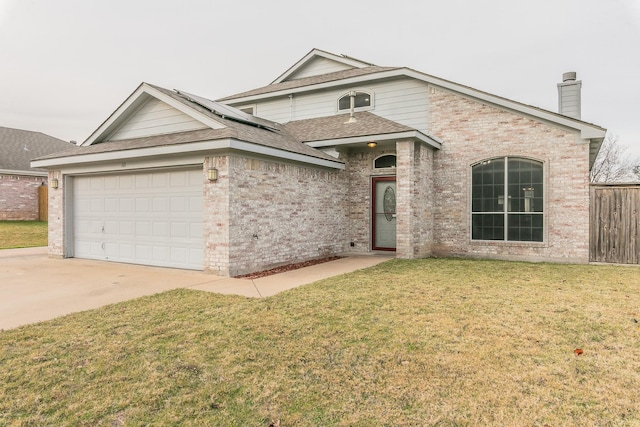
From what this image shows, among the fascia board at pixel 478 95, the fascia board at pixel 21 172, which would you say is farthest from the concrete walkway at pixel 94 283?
the fascia board at pixel 21 172

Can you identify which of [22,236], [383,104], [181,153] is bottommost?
[22,236]

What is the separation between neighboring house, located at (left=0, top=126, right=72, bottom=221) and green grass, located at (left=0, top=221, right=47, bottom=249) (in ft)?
15.3

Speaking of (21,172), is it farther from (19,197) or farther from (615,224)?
(615,224)

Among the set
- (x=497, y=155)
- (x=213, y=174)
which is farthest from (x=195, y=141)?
(x=497, y=155)

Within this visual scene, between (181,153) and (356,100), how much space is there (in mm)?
6955

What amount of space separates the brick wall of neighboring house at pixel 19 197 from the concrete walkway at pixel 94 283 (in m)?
15.8

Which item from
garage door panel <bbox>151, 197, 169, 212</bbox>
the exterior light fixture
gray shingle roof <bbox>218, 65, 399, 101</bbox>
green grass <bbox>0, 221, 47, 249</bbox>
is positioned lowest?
green grass <bbox>0, 221, 47, 249</bbox>

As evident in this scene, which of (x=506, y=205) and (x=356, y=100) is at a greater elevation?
(x=356, y=100)

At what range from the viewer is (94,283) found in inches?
286

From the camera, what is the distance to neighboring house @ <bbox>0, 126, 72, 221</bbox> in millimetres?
22688

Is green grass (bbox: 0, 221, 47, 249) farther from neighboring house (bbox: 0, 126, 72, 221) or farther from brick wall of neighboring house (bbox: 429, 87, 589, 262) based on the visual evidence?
brick wall of neighboring house (bbox: 429, 87, 589, 262)

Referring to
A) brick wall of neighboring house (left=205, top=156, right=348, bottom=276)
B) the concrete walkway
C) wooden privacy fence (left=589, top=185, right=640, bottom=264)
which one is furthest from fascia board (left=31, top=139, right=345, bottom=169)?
wooden privacy fence (left=589, top=185, right=640, bottom=264)

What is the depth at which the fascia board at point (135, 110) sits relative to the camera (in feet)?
29.3

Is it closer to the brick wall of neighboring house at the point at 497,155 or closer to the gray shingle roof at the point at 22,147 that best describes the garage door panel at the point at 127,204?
the brick wall of neighboring house at the point at 497,155
